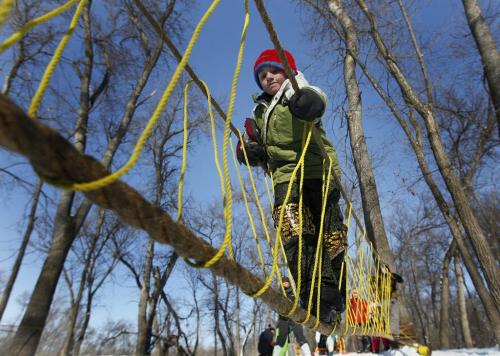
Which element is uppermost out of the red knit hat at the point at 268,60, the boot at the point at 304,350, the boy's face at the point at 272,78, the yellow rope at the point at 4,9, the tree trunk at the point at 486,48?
the tree trunk at the point at 486,48

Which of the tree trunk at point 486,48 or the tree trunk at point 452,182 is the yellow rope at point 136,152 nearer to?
the tree trunk at point 452,182

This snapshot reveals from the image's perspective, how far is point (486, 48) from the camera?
4.19 m

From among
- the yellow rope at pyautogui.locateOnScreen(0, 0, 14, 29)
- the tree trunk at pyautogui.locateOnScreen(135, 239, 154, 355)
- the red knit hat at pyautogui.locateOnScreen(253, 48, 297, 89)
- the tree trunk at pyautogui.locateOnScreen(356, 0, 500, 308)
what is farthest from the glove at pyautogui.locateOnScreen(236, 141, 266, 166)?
the tree trunk at pyautogui.locateOnScreen(135, 239, 154, 355)

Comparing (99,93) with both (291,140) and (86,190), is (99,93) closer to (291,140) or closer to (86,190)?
(291,140)

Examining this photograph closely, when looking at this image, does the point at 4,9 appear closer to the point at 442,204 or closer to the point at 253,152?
the point at 253,152

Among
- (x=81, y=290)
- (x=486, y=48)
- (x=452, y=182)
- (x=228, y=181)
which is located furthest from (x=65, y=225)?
(x=81, y=290)

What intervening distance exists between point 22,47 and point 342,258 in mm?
7176

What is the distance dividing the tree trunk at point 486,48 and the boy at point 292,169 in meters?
3.09

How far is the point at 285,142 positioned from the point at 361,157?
8.66 feet

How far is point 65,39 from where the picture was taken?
69cm

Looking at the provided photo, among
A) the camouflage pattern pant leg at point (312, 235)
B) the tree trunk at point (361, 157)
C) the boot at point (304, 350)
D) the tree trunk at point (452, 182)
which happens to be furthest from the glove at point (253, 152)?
the boot at point (304, 350)

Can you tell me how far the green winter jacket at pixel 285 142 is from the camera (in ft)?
6.42

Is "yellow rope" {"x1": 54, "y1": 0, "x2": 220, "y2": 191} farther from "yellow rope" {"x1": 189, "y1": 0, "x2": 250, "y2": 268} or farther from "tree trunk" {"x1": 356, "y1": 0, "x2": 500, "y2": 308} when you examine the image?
"tree trunk" {"x1": 356, "y1": 0, "x2": 500, "y2": 308}

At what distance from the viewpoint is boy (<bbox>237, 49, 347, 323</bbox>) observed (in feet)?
5.97
